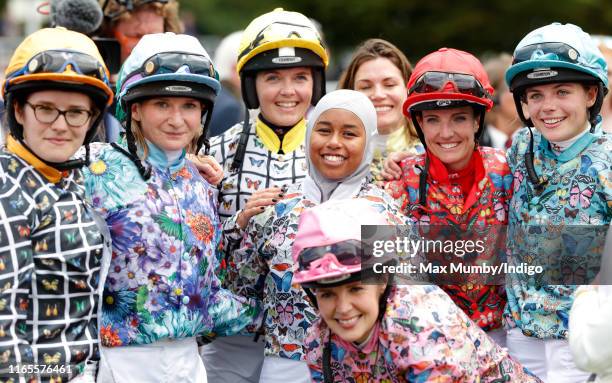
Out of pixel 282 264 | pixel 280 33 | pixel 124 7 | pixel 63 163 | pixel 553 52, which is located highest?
pixel 124 7

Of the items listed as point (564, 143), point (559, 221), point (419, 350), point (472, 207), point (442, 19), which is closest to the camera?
point (419, 350)

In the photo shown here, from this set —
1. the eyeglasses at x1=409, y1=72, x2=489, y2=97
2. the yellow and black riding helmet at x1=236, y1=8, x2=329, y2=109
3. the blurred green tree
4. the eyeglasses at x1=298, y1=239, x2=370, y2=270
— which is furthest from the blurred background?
the eyeglasses at x1=298, y1=239, x2=370, y2=270

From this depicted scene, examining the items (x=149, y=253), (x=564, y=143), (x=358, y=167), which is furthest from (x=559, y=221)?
(x=149, y=253)

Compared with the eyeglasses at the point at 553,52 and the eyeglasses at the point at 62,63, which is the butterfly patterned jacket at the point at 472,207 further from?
the eyeglasses at the point at 62,63

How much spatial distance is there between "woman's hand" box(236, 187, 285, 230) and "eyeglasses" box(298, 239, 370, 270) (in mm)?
1166

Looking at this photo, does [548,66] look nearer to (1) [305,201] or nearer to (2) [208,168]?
(1) [305,201]

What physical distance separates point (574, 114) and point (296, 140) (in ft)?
5.46

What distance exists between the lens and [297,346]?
5.95 meters

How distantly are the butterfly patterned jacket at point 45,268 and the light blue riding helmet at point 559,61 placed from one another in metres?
2.52

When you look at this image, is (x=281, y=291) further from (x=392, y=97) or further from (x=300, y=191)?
(x=392, y=97)

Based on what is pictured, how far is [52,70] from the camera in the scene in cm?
492

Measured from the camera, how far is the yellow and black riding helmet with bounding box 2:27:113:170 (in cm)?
492

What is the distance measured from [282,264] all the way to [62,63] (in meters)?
1.74

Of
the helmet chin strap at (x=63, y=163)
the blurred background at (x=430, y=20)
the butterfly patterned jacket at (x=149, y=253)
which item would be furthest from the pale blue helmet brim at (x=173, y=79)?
the blurred background at (x=430, y=20)
